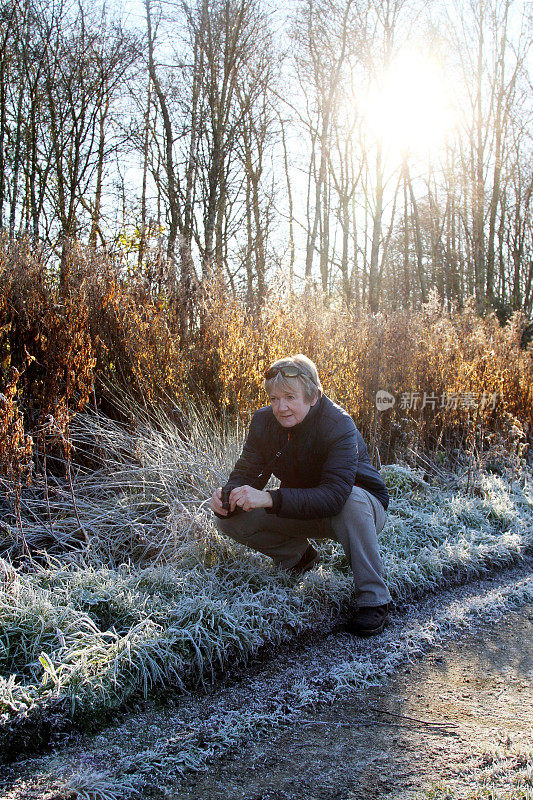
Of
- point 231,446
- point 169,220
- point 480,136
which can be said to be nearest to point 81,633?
point 231,446

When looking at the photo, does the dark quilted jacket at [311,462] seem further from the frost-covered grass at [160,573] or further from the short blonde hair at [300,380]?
the frost-covered grass at [160,573]

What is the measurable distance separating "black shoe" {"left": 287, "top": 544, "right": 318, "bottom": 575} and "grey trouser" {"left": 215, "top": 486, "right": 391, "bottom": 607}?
0.20 metres

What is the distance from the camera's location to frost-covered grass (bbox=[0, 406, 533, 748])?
2.21 metres

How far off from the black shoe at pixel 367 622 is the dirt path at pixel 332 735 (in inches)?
1.9

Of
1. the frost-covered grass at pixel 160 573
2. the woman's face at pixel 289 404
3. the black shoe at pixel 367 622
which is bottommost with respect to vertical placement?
the black shoe at pixel 367 622

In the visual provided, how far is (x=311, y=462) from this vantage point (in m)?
2.84

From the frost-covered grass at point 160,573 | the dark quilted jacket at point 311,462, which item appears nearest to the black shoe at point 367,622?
the frost-covered grass at point 160,573

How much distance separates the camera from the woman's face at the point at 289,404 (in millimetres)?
2689

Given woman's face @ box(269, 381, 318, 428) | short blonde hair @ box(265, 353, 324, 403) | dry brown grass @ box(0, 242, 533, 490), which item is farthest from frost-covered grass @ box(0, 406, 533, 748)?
short blonde hair @ box(265, 353, 324, 403)

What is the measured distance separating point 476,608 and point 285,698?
4.77 ft

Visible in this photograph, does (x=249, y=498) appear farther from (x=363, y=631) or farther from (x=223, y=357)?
(x=223, y=357)

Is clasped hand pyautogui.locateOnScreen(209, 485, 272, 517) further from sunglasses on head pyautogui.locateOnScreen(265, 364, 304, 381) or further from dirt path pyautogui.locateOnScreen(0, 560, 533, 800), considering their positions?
dirt path pyautogui.locateOnScreen(0, 560, 533, 800)

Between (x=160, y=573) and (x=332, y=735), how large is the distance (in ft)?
3.72

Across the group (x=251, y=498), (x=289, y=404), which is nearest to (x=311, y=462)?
(x=289, y=404)
